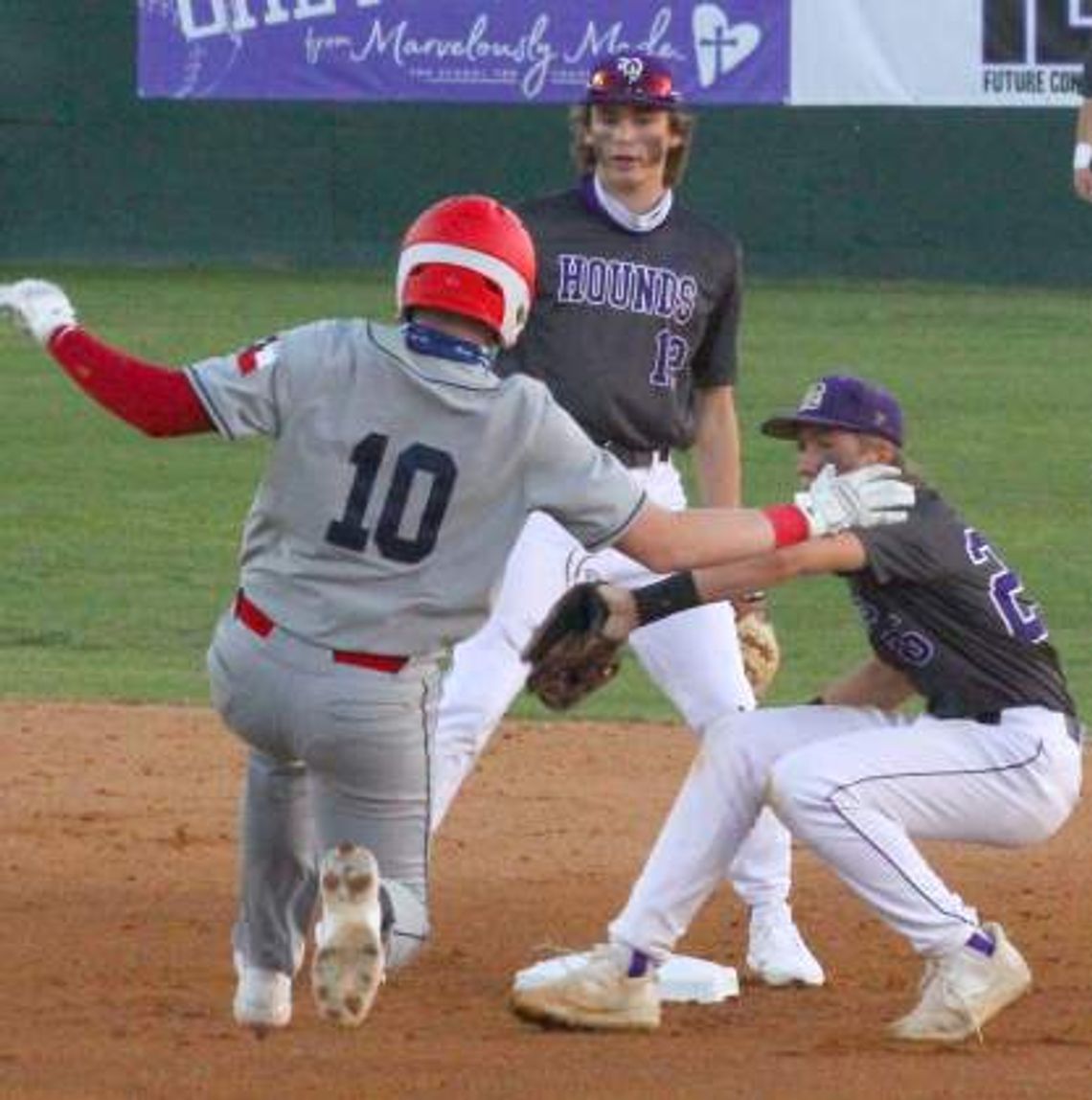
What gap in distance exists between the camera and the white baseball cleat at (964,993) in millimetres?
6016

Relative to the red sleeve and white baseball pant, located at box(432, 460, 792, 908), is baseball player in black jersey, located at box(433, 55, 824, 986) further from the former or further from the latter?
the red sleeve

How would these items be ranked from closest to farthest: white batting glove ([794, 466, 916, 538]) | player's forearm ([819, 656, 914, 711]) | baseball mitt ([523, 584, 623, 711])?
white batting glove ([794, 466, 916, 538]) → baseball mitt ([523, 584, 623, 711]) → player's forearm ([819, 656, 914, 711])

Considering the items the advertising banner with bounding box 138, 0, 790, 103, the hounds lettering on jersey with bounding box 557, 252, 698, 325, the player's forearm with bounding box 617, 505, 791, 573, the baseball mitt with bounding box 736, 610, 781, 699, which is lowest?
the advertising banner with bounding box 138, 0, 790, 103

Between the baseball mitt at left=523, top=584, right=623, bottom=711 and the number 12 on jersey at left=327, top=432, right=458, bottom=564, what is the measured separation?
55 centimetres

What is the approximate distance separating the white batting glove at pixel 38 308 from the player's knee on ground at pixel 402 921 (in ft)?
3.53

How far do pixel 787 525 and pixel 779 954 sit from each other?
4.51ft

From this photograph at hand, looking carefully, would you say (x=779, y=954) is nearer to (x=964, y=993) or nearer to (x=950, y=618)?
(x=964, y=993)

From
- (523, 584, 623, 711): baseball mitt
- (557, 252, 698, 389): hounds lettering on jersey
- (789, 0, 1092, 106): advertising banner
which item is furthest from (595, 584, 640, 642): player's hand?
(789, 0, 1092, 106): advertising banner

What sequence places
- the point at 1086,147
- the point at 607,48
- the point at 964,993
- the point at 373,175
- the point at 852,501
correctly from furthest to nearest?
the point at 373,175
the point at 607,48
the point at 1086,147
the point at 964,993
the point at 852,501

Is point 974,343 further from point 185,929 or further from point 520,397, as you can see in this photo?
point 520,397

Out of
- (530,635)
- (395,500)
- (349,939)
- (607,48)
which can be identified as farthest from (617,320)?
(607,48)

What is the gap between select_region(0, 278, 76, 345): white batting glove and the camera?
542 centimetres

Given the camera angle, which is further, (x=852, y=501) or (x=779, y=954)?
(x=779, y=954)

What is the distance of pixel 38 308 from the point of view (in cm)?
544
